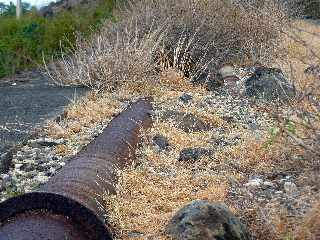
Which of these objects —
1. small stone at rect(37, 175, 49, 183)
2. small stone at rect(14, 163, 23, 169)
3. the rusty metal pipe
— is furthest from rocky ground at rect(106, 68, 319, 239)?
small stone at rect(14, 163, 23, 169)

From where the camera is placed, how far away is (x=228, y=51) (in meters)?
13.4

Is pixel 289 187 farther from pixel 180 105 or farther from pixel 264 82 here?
pixel 264 82

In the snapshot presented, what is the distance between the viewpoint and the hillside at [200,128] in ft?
13.3

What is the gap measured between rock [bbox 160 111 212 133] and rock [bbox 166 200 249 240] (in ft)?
12.1

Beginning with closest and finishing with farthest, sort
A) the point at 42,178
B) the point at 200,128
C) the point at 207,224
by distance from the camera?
the point at 207,224 < the point at 42,178 < the point at 200,128

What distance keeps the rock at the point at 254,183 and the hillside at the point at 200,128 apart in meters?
0.04

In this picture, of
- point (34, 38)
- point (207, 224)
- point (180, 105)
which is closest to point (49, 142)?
point (180, 105)

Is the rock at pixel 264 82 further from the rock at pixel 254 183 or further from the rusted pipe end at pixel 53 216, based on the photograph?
the rusted pipe end at pixel 53 216

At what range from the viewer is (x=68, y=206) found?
3.73 meters

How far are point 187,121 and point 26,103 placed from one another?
3.41 meters

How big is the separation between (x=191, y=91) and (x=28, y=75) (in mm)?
6054

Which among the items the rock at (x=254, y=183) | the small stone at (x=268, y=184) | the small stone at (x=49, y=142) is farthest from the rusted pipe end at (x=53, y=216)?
the small stone at (x=49, y=142)

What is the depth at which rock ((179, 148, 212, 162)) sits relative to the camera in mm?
6352

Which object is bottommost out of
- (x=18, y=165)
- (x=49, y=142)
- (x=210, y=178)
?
(x=49, y=142)
